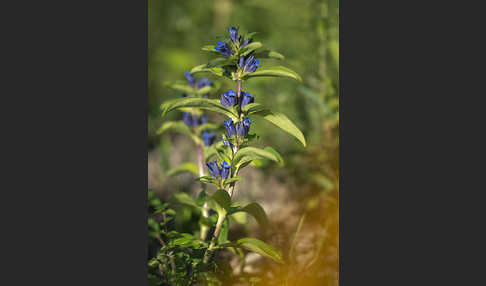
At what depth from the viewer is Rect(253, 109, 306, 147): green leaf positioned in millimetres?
1632

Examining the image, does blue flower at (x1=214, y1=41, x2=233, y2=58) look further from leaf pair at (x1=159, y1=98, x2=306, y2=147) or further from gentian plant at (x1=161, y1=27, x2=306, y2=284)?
leaf pair at (x1=159, y1=98, x2=306, y2=147)

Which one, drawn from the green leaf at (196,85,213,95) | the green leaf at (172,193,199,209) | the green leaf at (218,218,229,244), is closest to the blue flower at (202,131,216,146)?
the green leaf at (196,85,213,95)

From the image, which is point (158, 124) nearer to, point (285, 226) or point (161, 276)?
point (285, 226)

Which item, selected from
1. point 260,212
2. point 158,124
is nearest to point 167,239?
point 260,212

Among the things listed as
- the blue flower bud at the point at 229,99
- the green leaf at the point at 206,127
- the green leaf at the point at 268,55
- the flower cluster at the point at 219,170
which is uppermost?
the green leaf at the point at 268,55

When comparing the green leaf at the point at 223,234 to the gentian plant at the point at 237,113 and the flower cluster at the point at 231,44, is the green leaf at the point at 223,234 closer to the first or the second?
the gentian plant at the point at 237,113

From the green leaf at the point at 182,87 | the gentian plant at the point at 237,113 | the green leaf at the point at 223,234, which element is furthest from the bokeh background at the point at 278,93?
the gentian plant at the point at 237,113

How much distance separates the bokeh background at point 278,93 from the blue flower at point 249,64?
92cm

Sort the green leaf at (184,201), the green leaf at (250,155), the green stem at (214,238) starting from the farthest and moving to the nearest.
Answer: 1. the green leaf at (184,201)
2. the green stem at (214,238)
3. the green leaf at (250,155)

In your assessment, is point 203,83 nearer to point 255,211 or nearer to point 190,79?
point 190,79

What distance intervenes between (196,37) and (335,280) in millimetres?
2043

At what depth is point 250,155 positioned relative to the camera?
165 centimetres

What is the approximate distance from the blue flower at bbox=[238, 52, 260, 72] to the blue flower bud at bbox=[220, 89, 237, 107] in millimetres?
106

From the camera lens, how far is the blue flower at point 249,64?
1.68 metres
